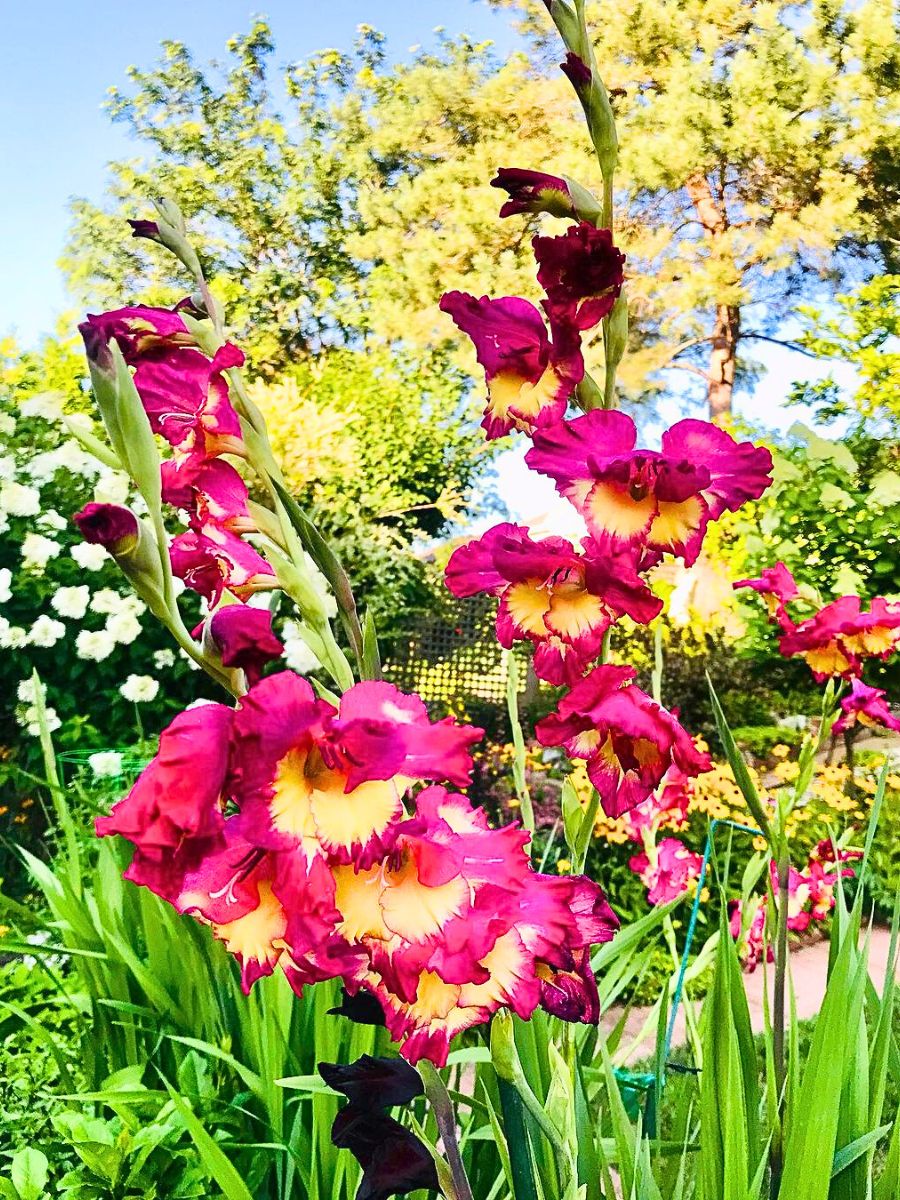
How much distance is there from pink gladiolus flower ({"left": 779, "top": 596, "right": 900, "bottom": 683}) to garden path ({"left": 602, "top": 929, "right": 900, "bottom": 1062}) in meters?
1.40

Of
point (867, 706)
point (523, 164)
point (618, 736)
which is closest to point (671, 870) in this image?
point (867, 706)

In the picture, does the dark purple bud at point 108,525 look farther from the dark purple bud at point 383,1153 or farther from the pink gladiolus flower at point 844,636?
the pink gladiolus flower at point 844,636

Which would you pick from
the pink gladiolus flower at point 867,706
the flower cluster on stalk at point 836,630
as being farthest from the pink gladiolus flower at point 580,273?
the pink gladiolus flower at point 867,706

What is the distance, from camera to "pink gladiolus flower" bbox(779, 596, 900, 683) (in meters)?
1.43

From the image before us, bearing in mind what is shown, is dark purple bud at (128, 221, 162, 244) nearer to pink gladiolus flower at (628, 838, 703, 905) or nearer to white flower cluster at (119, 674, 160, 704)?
pink gladiolus flower at (628, 838, 703, 905)

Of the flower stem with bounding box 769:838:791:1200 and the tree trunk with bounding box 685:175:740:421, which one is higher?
the tree trunk with bounding box 685:175:740:421

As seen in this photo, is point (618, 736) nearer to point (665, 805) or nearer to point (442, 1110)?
point (442, 1110)

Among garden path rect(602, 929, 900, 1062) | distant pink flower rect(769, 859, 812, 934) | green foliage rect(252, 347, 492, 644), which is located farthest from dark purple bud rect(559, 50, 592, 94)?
green foliage rect(252, 347, 492, 644)

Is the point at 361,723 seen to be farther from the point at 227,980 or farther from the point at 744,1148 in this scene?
the point at 227,980

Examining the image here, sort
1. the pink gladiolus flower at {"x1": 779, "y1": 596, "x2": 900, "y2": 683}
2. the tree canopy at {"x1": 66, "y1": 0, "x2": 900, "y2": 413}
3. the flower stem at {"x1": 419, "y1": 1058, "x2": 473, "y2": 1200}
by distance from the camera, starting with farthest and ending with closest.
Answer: the tree canopy at {"x1": 66, "y1": 0, "x2": 900, "y2": 413}, the pink gladiolus flower at {"x1": 779, "y1": 596, "x2": 900, "y2": 683}, the flower stem at {"x1": 419, "y1": 1058, "x2": 473, "y2": 1200}

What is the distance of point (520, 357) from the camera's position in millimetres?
677

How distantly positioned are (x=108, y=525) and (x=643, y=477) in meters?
0.31

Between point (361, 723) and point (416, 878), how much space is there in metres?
0.09

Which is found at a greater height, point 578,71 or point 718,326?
point 718,326
